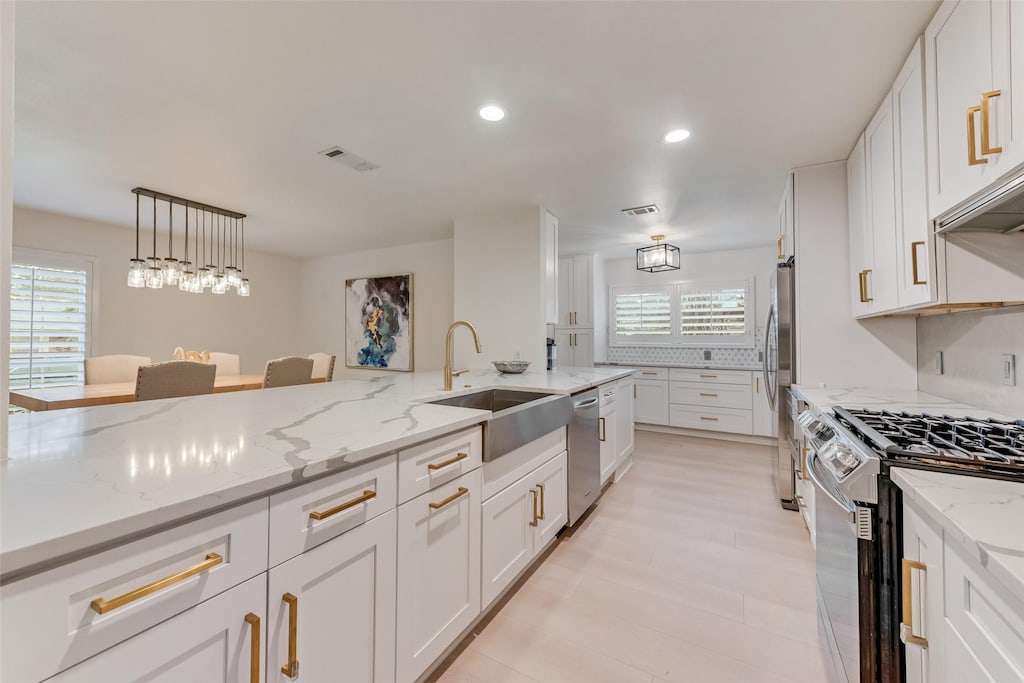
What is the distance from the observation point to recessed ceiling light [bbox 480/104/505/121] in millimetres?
1998

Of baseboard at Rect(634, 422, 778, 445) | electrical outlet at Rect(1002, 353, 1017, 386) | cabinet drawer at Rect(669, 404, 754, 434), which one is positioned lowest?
baseboard at Rect(634, 422, 778, 445)

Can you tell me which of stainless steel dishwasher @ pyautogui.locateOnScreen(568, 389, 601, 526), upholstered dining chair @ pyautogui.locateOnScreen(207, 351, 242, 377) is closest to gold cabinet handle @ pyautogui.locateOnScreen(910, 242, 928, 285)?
stainless steel dishwasher @ pyautogui.locateOnScreen(568, 389, 601, 526)

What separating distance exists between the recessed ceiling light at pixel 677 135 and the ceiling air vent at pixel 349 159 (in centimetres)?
183

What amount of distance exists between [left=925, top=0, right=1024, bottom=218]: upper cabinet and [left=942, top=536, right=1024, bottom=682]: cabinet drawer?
101 cm

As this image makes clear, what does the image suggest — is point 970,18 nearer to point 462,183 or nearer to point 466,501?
point 466,501

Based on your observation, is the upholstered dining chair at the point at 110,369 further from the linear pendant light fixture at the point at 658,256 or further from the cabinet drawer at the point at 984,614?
the cabinet drawer at the point at 984,614

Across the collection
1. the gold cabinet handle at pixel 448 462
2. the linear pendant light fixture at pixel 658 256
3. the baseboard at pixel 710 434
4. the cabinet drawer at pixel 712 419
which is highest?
the linear pendant light fixture at pixel 658 256

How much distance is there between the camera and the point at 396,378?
2.62 m

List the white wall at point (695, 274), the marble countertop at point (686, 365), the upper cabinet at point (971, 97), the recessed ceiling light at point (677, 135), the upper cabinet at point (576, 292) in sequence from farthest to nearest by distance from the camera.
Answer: the upper cabinet at point (576, 292), the white wall at point (695, 274), the marble countertop at point (686, 365), the recessed ceiling light at point (677, 135), the upper cabinet at point (971, 97)

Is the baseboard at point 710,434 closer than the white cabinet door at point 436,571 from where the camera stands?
No

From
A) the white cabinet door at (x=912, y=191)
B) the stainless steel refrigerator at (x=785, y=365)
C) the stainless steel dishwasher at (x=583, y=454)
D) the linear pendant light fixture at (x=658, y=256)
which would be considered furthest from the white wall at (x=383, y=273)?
the white cabinet door at (x=912, y=191)

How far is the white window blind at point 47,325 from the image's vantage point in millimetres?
3580

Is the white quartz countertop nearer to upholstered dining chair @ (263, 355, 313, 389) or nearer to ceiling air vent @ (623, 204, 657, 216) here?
ceiling air vent @ (623, 204, 657, 216)

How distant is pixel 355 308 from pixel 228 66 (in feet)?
13.0
